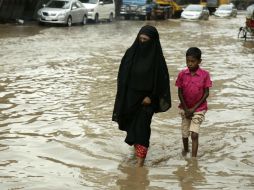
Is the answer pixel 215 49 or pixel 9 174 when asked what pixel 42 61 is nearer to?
pixel 215 49

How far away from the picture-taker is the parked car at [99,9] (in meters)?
33.9

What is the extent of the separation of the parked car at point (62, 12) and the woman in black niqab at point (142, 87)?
23.1 m

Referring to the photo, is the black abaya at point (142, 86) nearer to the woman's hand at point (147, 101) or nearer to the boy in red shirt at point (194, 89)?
the woman's hand at point (147, 101)

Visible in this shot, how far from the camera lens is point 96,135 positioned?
7.71 meters

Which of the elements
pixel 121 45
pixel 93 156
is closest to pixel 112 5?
pixel 121 45

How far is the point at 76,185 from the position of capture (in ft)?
18.4

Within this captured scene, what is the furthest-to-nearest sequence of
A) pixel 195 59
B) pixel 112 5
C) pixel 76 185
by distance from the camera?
pixel 112 5 < pixel 195 59 < pixel 76 185

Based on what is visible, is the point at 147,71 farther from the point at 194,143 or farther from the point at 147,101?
the point at 194,143

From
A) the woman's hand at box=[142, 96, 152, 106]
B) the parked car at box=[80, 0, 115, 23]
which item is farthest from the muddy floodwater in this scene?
the parked car at box=[80, 0, 115, 23]

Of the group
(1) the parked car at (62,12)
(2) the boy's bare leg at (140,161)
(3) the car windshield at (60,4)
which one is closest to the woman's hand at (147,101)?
(2) the boy's bare leg at (140,161)

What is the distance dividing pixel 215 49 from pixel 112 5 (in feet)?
60.7

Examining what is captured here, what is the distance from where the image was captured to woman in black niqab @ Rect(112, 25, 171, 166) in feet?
19.4

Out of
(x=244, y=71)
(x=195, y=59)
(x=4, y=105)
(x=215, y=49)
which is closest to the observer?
(x=195, y=59)

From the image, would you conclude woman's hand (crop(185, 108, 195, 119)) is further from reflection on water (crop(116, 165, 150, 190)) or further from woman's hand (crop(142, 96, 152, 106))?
reflection on water (crop(116, 165, 150, 190))
